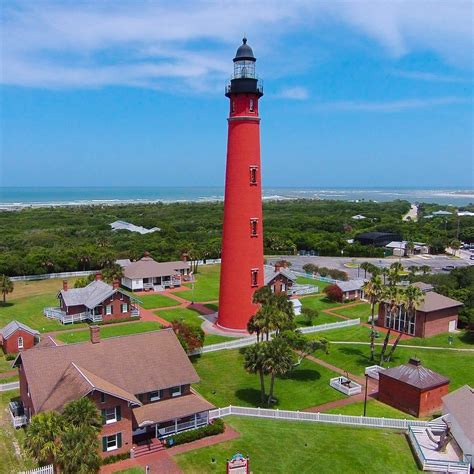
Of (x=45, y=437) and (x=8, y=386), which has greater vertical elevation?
(x=45, y=437)

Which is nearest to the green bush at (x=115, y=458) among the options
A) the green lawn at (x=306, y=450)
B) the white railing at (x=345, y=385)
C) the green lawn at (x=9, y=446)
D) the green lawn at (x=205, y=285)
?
the green lawn at (x=306, y=450)

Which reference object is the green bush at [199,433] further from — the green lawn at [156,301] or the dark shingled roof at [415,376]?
the green lawn at [156,301]

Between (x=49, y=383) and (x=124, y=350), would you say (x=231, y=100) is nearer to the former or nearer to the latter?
(x=124, y=350)

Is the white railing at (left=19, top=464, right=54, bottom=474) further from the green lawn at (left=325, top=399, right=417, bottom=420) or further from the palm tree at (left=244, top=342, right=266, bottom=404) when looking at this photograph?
the green lawn at (left=325, top=399, right=417, bottom=420)

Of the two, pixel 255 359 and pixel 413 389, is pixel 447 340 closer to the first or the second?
pixel 413 389

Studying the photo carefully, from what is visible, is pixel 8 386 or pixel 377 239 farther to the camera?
pixel 377 239

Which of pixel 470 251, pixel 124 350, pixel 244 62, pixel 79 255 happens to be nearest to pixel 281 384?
pixel 124 350

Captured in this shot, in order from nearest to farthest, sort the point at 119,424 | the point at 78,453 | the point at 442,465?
the point at 78,453 → the point at 442,465 → the point at 119,424

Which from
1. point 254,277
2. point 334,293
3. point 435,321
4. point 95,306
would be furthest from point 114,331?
point 435,321
